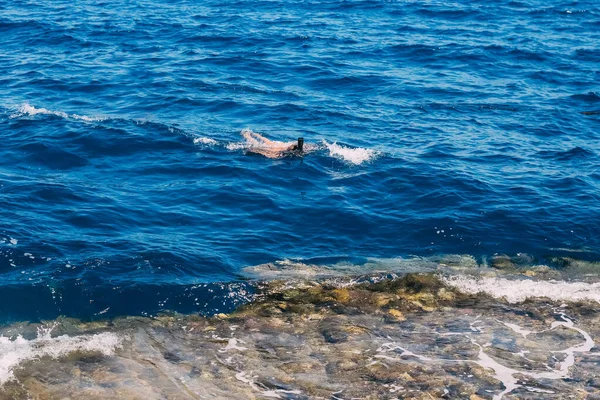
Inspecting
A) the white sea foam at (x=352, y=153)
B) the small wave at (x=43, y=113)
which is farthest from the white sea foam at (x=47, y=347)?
the small wave at (x=43, y=113)

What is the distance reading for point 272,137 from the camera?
29469mm

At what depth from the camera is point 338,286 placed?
1983 cm

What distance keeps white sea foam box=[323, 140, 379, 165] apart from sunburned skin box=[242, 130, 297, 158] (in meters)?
1.49

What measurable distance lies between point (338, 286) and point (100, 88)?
19198 mm

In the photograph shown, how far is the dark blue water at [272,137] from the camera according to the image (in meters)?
21.5

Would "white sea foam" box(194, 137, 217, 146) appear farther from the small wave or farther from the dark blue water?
the small wave

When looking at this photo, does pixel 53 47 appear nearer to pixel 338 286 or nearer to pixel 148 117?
pixel 148 117

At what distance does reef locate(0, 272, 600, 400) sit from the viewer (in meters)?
15.3

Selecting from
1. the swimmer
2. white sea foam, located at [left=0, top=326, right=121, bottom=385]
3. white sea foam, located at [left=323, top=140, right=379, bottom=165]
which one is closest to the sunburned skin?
the swimmer

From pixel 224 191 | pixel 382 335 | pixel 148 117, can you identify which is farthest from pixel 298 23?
pixel 382 335

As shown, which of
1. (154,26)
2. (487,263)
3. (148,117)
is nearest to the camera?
(487,263)

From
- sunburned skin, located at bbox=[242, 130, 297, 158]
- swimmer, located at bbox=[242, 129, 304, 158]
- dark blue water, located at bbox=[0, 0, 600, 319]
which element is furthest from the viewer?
sunburned skin, located at bbox=[242, 130, 297, 158]

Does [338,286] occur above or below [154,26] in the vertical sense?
below

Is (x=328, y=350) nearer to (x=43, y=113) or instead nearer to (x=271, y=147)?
(x=271, y=147)
